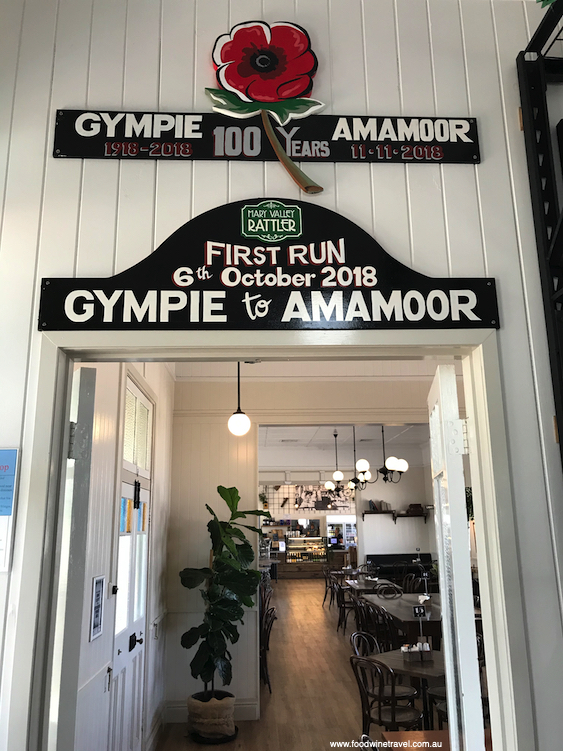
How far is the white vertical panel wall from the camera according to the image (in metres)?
1.87

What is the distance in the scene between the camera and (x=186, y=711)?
17.7 feet

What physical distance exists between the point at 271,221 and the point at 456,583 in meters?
1.34

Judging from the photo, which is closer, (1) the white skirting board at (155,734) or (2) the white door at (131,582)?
(2) the white door at (131,582)

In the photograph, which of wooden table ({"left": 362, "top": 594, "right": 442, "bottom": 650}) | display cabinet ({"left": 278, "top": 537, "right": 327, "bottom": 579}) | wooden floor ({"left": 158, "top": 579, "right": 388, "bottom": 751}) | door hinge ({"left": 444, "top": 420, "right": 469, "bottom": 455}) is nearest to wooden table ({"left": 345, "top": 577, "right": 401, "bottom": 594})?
wooden floor ({"left": 158, "top": 579, "right": 388, "bottom": 751})

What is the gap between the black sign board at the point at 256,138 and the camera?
2.09 m

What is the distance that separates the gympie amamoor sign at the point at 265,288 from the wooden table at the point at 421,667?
9.84 ft

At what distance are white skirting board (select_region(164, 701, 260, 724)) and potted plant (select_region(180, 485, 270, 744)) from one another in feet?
0.89

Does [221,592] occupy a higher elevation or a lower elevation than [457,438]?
lower

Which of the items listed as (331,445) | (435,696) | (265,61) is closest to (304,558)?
(331,445)

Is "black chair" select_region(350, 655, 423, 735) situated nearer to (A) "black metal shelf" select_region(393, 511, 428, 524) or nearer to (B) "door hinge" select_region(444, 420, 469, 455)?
(B) "door hinge" select_region(444, 420, 469, 455)

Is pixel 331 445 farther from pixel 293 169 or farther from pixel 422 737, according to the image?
pixel 293 169

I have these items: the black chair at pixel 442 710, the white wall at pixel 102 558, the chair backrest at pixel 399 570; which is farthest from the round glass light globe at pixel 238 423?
the chair backrest at pixel 399 570

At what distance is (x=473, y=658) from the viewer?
6.35 feet

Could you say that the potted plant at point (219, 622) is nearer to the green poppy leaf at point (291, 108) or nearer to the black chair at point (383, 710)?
the black chair at point (383, 710)
